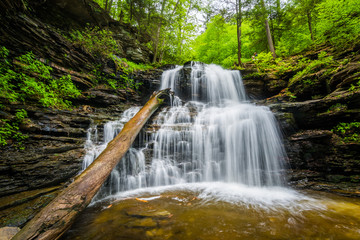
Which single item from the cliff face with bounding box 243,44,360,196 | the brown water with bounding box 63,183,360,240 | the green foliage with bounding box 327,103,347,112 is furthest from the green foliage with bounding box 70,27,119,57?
the green foliage with bounding box 327,103,347,112

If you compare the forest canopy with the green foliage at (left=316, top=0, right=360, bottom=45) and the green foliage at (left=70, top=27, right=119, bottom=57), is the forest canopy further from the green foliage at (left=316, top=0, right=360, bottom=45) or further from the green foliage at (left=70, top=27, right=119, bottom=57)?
the green foliage at (left=70, top=27, right=119, bottom=57)

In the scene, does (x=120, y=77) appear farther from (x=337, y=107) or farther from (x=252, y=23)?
(x=252, y=23)

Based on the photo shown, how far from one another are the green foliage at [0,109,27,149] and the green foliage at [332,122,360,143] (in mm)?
8223

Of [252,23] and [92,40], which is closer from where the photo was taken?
[92,40]

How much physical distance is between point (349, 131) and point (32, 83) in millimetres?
9461

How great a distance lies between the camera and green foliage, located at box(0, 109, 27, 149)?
3.22 metres

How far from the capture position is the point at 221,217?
7.57 ft

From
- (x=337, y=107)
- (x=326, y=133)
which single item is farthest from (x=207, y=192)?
(x=337, y=107)

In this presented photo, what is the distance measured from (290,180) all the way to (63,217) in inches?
201

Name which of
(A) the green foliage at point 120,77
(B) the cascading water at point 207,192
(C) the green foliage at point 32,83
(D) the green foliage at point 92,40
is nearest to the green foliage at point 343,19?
(B) the cascading water at point 207,192

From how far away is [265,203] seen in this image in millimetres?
2910

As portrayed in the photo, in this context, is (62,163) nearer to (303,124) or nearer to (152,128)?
(152,128)

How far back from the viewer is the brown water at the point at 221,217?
6.16 ft

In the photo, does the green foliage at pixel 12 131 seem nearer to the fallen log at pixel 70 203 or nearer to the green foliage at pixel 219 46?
the fallen log at pixel 70 203
